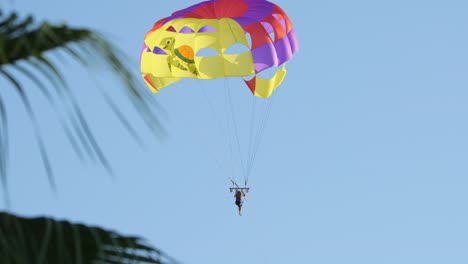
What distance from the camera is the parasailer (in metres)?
27.0

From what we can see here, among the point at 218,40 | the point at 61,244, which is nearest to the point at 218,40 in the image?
the point at 218,40

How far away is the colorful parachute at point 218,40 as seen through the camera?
27.0 meters

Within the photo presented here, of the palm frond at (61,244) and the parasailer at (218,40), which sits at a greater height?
the parasailer at (218,40)

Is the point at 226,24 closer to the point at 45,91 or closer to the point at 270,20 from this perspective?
the point at 270,20

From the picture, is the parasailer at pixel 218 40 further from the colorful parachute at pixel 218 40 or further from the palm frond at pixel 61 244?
the palm frond at pixel 61 244

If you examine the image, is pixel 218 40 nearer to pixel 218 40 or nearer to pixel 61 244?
pixel 218 40

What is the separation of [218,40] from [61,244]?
982 inches

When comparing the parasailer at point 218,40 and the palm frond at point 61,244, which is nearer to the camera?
the palm frond at point 61,244

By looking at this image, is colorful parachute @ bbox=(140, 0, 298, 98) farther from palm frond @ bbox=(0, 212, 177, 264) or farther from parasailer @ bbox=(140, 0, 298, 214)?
palm frond @ bbox=(0, 212, 177, 264)

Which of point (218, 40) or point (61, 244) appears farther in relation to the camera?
point (218, 40)

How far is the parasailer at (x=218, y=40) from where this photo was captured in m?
27.0

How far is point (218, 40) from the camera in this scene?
88.9 ft

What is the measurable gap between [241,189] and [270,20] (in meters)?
5.64

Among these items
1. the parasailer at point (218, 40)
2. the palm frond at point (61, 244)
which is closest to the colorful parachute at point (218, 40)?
the parasailer at point (218, 40)
